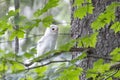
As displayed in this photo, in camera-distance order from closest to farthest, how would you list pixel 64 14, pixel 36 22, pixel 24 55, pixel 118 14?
pixel 36 22 < pixel 24 55 < pixel 118 14 < pixel 64 14

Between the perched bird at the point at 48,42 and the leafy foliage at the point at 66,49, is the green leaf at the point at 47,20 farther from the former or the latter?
the perched bird at the point at 48,42

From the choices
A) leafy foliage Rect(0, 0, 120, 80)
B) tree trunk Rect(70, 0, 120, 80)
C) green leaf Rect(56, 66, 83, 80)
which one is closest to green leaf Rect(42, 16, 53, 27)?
leafy foliage Rect(0, 0, 120, 80)

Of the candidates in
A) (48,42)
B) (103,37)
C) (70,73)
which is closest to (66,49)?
(70,73)

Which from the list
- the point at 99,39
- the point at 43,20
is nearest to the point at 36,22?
the point at 43,20

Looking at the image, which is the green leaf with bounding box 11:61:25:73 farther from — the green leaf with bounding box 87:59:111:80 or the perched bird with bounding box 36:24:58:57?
the perched bird with bounding box 36:24:58:57

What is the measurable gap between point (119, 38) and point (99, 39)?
0.35 ft

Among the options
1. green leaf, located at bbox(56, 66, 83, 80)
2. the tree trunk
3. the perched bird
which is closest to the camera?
green leaf, located at bbox(56, 66, 83, 80)

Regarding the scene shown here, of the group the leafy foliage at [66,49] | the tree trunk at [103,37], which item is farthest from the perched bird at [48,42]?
the leafy foliage at [66,49]

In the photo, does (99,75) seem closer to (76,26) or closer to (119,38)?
(119,38)

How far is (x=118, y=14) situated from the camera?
A: 6.66 ft

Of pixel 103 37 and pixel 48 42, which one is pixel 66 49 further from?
pixel 48 42

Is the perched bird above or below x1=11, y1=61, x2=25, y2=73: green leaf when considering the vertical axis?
above

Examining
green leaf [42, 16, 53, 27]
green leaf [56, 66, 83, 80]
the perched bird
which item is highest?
green leaf [42, 16, 53, 27]

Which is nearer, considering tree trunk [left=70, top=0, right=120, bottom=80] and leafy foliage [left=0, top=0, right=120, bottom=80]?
leafy foliage [left=0, top=0, right=120, bottom=80]
